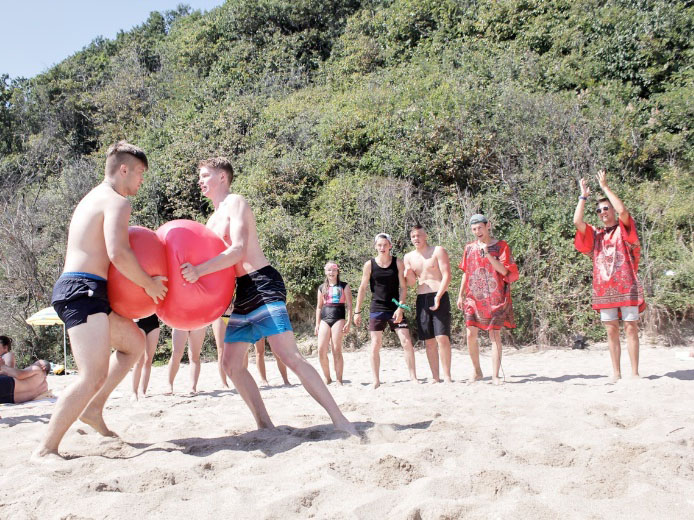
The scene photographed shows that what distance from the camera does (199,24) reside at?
96.3 ft

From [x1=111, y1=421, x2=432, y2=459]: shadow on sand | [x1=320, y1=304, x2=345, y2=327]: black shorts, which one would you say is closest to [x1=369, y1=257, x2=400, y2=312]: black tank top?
[x1=320, y1=304, x2=345, y2=327]: black shorts

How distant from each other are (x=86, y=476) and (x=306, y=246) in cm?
1024

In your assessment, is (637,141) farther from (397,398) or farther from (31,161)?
(31,161)

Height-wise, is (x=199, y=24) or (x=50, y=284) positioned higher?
(x=199, y=24)

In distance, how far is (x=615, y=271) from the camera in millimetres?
6180

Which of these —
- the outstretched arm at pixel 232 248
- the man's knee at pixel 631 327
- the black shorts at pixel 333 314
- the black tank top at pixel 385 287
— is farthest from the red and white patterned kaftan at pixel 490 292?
the outstretched arm at pixel 232 248

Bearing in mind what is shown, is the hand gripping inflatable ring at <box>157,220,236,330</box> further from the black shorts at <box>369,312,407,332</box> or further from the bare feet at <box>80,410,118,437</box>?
the black shorts at <box>369,312,407,332</box>

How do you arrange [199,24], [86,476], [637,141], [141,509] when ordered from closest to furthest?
[141,509] < [86,476] < [637,141] < [199,24]

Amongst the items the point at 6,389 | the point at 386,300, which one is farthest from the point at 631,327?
the point at 6,389

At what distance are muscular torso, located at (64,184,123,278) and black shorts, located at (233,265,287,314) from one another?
0.92 m

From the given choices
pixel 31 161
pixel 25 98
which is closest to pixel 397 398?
pixel 31 161

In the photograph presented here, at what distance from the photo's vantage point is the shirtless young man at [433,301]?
700 cm

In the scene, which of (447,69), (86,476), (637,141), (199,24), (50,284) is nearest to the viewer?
(86,476)

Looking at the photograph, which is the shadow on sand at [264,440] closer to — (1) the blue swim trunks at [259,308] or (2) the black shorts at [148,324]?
(1) the blue swim trunks at [259,308]
